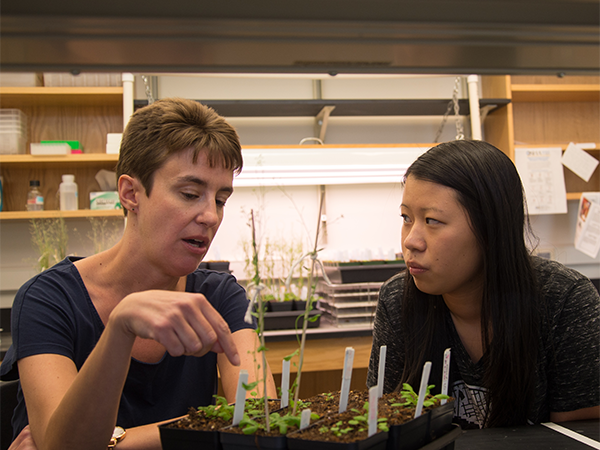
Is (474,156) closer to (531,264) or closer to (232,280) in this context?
(531,264)

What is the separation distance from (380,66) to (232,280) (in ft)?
2.35

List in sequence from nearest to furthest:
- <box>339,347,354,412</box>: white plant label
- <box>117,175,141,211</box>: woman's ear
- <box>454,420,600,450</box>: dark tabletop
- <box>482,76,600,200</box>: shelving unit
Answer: <box>339,347,354,412</box>: white plant label
<box>454,420,600,450</box>: dark tabletop
<box>117,175,141,211</box>: woman's ear
<box>482,76,600,200</box>: shelving unit

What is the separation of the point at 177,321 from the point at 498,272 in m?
0.78

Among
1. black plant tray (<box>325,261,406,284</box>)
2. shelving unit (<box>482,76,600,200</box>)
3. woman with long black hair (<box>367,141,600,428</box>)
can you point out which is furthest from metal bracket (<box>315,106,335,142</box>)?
woman with long black hair (<box>367,141,600,428</box>)

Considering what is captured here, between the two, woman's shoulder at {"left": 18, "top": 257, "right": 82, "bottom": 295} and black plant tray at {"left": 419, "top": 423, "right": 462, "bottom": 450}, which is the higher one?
woman's shoulder at {"left": 18, "top": 257, "right": 82, "bottom": 295}

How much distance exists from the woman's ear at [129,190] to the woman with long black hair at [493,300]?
58 centimetres

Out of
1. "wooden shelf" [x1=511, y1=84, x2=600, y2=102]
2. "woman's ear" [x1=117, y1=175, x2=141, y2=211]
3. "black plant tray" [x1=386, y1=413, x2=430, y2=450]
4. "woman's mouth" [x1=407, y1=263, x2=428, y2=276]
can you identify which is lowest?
"black plant tray" [x1=386, y1=413, x2=430, y2=450]

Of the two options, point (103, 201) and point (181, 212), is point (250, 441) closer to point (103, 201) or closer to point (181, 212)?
point (181, 212)

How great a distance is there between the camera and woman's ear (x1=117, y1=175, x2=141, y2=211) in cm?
93

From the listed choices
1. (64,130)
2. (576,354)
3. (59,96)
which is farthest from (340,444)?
(64,130)

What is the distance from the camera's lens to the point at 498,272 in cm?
105

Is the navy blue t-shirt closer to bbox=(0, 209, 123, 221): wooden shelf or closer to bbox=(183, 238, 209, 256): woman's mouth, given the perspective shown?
bbox=(183, 238, 209, 256): woman's mouth

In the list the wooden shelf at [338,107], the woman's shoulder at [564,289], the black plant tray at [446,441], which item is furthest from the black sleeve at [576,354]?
the wooden shelf at [338,107]

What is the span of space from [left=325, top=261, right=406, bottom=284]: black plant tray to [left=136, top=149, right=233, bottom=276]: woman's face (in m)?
1.57
